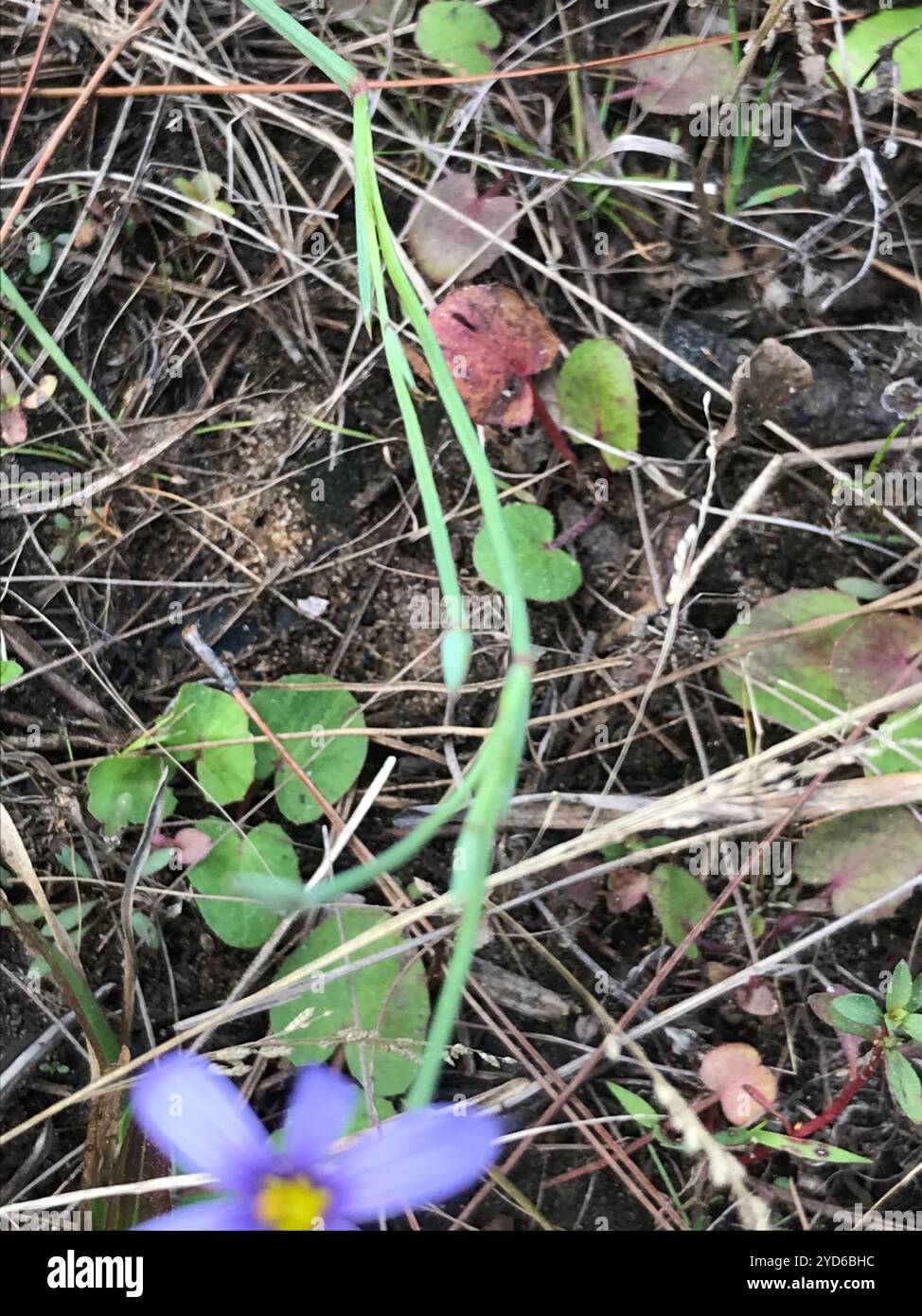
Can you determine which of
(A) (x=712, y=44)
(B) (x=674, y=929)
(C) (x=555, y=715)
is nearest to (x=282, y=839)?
(C) (x=555, y=715)

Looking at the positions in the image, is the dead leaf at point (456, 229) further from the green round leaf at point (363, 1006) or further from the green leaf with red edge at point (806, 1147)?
the green leaf with red edge at point (806, 1147)

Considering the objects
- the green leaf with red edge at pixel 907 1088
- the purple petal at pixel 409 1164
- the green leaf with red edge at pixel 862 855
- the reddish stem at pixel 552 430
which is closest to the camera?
the purple petal at pixel 409 1164

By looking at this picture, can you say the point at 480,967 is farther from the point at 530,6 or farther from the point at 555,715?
the point at 530,6

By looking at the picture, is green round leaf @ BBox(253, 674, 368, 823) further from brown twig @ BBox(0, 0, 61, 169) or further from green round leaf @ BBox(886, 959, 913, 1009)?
brown twig @ BBox(0, 0, 61, 169)

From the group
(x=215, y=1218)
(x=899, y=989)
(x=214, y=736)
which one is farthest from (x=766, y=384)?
(x=215, y=1218)

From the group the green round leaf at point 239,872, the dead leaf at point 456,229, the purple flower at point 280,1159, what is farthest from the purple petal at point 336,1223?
the dead leaf at point 456,229

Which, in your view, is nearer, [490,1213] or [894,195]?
[490,1213]
